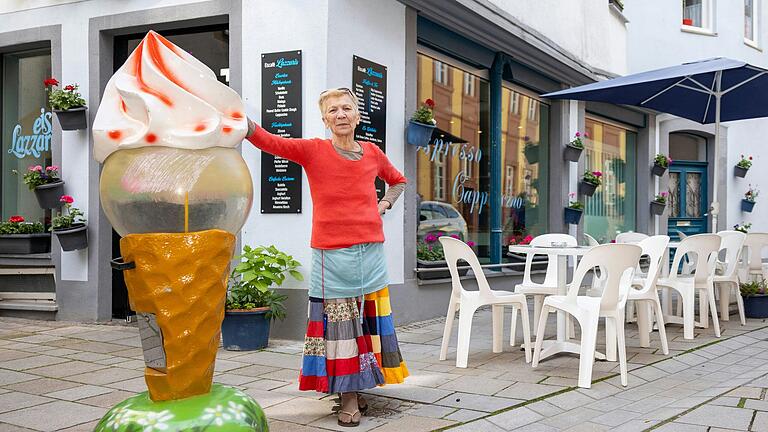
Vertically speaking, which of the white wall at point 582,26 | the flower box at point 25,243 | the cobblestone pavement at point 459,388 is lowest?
the cobblestone pavement at point 459,388

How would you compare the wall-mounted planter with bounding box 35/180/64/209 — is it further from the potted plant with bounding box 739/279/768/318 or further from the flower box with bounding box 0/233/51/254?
the potted plant with bounding box 739/279/768/318

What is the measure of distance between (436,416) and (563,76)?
325 inches

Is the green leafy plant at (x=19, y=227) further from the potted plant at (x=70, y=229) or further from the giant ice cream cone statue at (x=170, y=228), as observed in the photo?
the giant ice cream cone statue at (x=170, y=228)

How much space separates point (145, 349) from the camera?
2131 millimetres

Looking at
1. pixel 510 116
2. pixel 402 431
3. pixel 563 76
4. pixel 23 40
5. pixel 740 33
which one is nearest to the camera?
pixel 402 431

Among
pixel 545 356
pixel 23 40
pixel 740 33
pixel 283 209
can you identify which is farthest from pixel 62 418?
pixel 740 33

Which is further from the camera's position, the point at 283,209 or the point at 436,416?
the point at 283,209

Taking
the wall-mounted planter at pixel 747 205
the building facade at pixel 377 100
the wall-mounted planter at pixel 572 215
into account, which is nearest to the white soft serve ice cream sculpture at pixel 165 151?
the building facade at pixel 377 100

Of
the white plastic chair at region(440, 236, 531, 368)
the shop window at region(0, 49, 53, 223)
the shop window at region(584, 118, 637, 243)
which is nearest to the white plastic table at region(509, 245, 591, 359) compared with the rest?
the white plastic chair at region(440, 236, 531, 368)

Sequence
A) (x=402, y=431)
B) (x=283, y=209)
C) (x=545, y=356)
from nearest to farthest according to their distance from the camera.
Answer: (x=402, y=431) < (x=545, y=356) < (x=283, y=209)

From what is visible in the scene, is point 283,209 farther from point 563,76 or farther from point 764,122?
point 764,122

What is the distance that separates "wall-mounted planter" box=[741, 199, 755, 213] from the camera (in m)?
15.2

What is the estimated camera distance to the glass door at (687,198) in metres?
14.5

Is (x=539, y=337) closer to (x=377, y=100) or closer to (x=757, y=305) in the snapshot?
(x=377, y=100)
